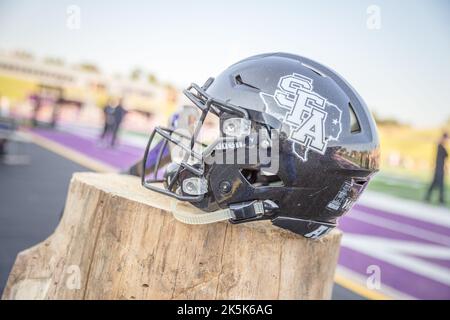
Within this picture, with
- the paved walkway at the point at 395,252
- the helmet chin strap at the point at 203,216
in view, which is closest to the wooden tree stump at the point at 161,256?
the helmet chin strap at the point at 203,216

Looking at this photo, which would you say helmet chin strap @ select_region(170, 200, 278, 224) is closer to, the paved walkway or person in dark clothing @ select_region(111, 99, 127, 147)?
the paved walkway

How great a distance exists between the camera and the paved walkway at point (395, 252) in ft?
12.6

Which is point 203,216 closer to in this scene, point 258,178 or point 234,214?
point 234,214

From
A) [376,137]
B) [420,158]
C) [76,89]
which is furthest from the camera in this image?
→ [76,89]

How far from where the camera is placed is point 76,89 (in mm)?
33812

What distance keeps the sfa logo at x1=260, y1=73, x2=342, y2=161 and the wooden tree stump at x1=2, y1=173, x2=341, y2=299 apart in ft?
1.39

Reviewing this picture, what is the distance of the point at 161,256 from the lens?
1854 millimetres

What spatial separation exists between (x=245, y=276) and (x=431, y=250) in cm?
455

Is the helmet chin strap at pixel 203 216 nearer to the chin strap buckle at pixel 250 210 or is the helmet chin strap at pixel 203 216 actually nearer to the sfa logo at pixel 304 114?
the chin strap buckle at pixel 250 210

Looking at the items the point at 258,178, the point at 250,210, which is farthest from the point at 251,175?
the point at 250,210

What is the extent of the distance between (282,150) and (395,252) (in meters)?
3.90
